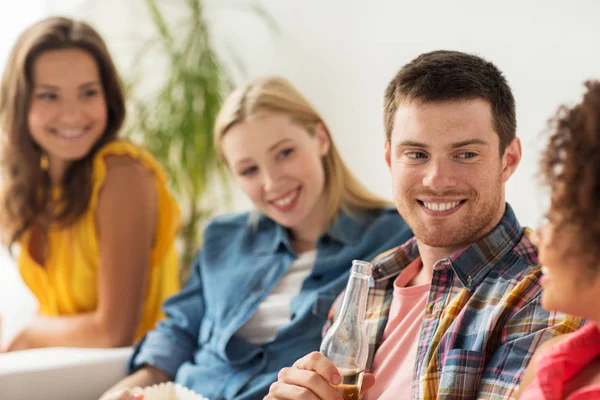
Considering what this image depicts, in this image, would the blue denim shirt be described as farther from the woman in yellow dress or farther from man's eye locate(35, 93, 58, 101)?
man's eye locate(35, 93, 58, 101)

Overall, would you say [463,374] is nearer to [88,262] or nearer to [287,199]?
[287,199]

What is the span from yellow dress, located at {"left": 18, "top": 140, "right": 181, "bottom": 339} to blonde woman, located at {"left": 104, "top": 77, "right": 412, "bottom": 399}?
1.16 feet

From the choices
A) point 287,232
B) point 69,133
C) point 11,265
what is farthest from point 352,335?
point 11,265

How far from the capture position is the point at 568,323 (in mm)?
1109

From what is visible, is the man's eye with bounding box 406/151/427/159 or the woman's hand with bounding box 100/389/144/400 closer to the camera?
the man's eye with bounding box 406/151/427/159

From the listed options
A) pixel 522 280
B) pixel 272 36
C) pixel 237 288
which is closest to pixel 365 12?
pixel 272 36

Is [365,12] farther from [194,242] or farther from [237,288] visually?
[194,242]

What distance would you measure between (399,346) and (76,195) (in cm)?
130

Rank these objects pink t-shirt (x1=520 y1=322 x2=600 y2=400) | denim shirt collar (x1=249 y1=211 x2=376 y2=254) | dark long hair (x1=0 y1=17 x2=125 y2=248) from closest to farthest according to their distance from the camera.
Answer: pink t-shirt (x1=520 y1=322 x2=600 y2=400), denim shirt collar (x1=249 y1=211 x2=376 y2=254), dark long hair (x1=0 y1=17 x2=125 y2=248)

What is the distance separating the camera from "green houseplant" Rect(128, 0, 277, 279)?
3031 mm

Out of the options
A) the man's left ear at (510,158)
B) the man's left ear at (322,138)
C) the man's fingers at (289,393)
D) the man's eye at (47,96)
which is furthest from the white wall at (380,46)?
the man's eye at (47,96)

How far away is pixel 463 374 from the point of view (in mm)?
1148

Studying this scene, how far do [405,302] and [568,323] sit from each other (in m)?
0.35

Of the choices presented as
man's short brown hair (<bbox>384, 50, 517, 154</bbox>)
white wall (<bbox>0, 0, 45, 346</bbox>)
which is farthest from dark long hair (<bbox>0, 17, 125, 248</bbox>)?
man's short brown hair (<bbox>384, 50, 517, 154</bbox>)
